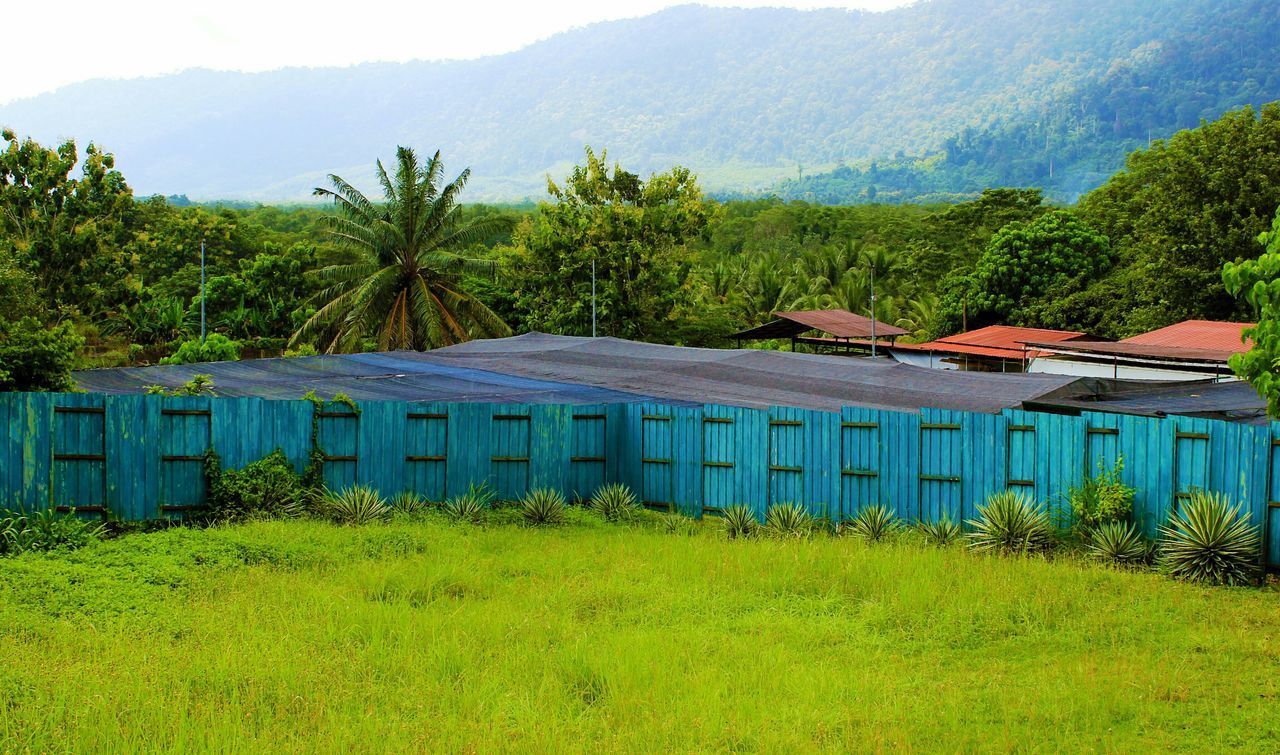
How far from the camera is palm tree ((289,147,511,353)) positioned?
33625mm

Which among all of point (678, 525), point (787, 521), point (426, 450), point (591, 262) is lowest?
point (678, 525)

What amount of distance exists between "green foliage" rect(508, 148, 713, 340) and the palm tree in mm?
6697

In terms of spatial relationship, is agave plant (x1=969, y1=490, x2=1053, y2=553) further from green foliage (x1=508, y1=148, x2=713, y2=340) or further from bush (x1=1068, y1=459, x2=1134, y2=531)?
green foliage (x1=508, y1=148, x2=713, y2=340)

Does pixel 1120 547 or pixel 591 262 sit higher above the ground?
pixel 591 262

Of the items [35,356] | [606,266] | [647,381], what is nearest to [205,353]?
[606,266]

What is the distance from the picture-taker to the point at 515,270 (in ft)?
145

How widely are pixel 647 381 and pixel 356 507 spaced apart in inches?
A: 253

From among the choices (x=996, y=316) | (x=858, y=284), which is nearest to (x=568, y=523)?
(x=996, y=316)

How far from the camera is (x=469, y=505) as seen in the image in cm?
1438

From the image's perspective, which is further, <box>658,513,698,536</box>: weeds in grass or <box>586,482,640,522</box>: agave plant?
<box>586,482,640,522</box>: agave plant

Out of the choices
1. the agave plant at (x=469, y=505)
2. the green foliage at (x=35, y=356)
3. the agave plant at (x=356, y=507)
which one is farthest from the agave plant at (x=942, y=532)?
the green foliage at (x=35, y=356)

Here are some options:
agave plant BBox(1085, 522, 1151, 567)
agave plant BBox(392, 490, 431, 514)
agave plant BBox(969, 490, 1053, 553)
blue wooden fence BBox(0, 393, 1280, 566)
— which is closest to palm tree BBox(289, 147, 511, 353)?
blue wooden fence BBox(0, 393, 1280, 566)

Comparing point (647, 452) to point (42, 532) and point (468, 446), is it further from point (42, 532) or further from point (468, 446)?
point (42, 532)

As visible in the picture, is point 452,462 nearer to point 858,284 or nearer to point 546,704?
point 546,704
